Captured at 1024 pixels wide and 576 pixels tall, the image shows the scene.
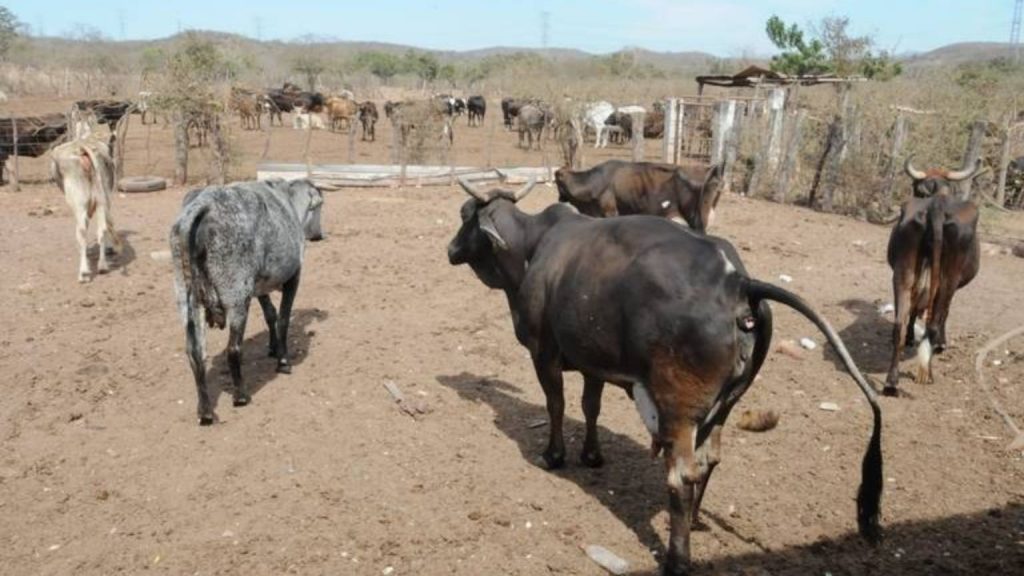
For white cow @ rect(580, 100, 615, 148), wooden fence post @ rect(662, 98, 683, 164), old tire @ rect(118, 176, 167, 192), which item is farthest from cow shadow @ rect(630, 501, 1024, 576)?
white cow @ rect(580, 100, 615, 148)

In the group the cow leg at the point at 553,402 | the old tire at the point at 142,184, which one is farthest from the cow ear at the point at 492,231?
the old tire at the point at 142,184

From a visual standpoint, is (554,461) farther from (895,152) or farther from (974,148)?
(895,152)

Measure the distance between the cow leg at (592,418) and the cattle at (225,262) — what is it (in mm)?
2714

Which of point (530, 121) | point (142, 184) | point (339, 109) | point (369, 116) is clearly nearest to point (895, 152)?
point (530, 121)

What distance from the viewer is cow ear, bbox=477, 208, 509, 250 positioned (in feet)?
17.7

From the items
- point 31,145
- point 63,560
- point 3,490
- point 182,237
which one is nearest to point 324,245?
point 182,237

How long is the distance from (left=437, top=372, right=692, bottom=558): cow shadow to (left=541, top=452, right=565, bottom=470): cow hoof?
0.04 meters

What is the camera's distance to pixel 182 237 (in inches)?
219

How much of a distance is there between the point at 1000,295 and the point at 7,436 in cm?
1007

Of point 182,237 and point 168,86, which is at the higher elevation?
point 168,86

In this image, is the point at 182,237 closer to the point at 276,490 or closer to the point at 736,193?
the point at 276,490

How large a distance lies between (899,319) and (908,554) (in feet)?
9.30

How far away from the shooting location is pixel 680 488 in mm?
3852

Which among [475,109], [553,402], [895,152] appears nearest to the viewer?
[553,402]
